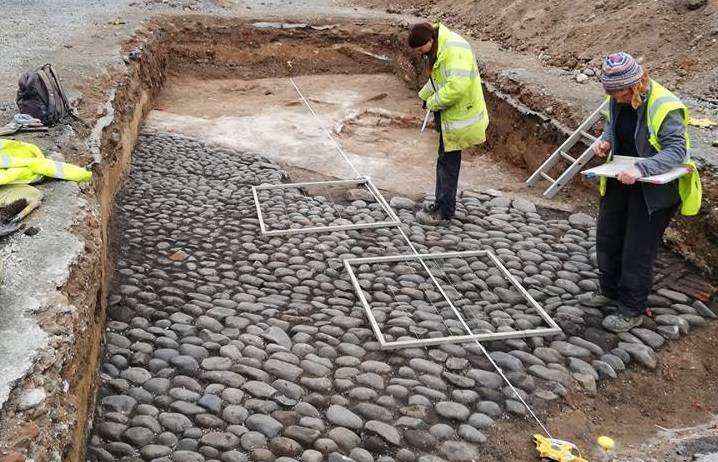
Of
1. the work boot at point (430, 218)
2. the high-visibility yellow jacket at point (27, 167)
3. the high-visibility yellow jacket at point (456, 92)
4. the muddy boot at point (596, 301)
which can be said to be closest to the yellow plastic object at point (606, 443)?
the muddy boot at point (596, 301)

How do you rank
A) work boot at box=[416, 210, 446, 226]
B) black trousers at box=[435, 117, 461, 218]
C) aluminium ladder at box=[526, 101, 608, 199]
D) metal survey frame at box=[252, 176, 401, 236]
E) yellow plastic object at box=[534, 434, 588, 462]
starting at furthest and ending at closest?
aluminium ladder at box=[526, 101, 608, 199], work boot at box=[416, 210, 446, 226], black trousers at box=[435, 117, 461, 218], metal survey frame at box=[252, 176, 401, 236], yellow plastic object at box=[534, 434, 588, 462]

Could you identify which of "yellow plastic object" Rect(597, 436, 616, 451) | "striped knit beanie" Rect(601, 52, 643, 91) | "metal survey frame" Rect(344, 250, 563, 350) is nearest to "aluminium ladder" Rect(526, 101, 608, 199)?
"metal survey frame" Rect(344, 250, 563, 350)

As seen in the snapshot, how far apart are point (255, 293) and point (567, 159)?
177 inches

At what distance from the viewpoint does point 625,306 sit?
546 cm

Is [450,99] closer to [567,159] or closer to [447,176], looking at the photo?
[447,176]

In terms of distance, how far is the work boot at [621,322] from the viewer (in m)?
5.32

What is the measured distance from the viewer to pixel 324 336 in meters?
5.14

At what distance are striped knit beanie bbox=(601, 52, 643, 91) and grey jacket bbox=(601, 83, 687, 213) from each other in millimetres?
240

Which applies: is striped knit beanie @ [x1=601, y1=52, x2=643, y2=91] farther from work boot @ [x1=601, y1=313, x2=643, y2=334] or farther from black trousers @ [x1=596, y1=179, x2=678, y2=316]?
work boot @ [x1=601, y1=313, x2=643, y2=334]

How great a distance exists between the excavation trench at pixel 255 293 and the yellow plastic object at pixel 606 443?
44 cm

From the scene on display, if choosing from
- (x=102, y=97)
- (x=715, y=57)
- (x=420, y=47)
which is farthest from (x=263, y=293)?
(x=715, y=57)

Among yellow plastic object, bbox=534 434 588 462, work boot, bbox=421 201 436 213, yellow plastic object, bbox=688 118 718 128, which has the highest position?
yellow plastic object, bbox=688 118 718 128

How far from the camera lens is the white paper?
4648mm

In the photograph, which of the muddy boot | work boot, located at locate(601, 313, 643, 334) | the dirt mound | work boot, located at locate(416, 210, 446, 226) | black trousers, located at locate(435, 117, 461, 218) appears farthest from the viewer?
the dirt mound
